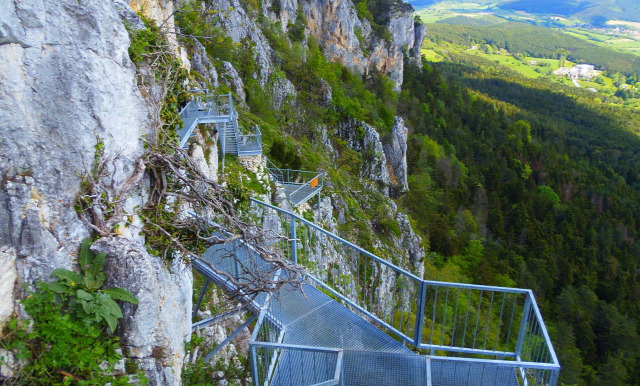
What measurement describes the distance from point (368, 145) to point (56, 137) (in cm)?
3275

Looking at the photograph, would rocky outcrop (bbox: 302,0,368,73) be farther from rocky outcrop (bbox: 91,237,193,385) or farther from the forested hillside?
rocky outcrop (bbox: 91,237,193,385)

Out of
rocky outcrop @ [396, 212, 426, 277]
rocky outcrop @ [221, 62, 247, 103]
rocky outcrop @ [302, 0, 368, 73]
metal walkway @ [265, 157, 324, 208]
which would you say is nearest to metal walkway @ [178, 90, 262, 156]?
metal walkway @ [265, 157, 324, 208]

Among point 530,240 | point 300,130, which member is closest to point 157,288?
point 300,130

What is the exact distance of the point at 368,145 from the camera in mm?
35812

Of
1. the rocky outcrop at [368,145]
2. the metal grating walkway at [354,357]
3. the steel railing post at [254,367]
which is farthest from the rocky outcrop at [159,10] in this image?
the rocky outcrop at [368,145]

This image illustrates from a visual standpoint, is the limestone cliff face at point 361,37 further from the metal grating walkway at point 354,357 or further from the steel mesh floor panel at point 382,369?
the steel mesh floor panel at point 382,369

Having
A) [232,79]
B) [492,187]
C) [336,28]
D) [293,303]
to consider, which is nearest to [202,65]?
[232,79]

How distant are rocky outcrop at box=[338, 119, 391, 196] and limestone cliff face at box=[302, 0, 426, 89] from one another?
13790 millimetres

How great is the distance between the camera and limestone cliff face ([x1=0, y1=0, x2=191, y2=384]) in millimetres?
3625

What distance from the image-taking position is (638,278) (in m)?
53.8

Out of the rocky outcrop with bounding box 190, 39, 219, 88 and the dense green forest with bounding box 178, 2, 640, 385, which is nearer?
the rocky outcrop with bounding box 190, 39, 219, 88

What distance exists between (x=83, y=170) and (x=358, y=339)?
3468 millimetres

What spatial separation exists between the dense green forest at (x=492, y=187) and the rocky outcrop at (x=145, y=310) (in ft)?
22.8

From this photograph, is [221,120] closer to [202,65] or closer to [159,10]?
[159,10]
